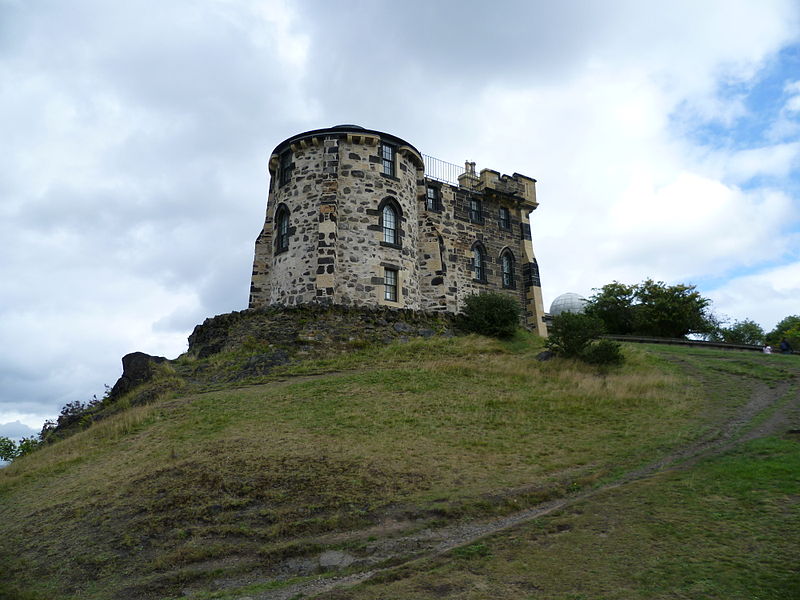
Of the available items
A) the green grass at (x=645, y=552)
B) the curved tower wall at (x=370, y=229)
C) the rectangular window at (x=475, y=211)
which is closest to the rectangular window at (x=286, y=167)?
the curved tower wall at (x=370, y=229)

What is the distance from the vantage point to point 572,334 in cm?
2211

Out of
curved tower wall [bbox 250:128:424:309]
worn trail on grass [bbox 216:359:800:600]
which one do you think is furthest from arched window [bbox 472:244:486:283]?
worn trail on grass [bbox 216:359:800:600]

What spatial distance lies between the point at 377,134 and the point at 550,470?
2003 centimetres

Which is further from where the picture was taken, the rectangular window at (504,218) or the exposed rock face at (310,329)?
the rectangular window at (504,218)

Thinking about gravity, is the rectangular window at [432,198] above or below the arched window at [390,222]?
above

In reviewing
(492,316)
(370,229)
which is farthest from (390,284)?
(492,316)

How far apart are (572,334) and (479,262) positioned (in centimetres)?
1308

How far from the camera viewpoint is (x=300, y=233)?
1041 inches

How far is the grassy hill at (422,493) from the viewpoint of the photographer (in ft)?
24.3

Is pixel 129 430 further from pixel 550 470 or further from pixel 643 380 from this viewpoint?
pixel 643 380

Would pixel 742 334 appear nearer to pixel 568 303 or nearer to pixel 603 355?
pixel 568 303

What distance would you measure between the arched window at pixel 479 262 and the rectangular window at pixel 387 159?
8.49 meters

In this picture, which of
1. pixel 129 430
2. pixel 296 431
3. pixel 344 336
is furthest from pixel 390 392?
pixel 129 430

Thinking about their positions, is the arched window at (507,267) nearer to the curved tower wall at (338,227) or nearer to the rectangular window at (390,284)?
the curved tower wall at (338,227)
